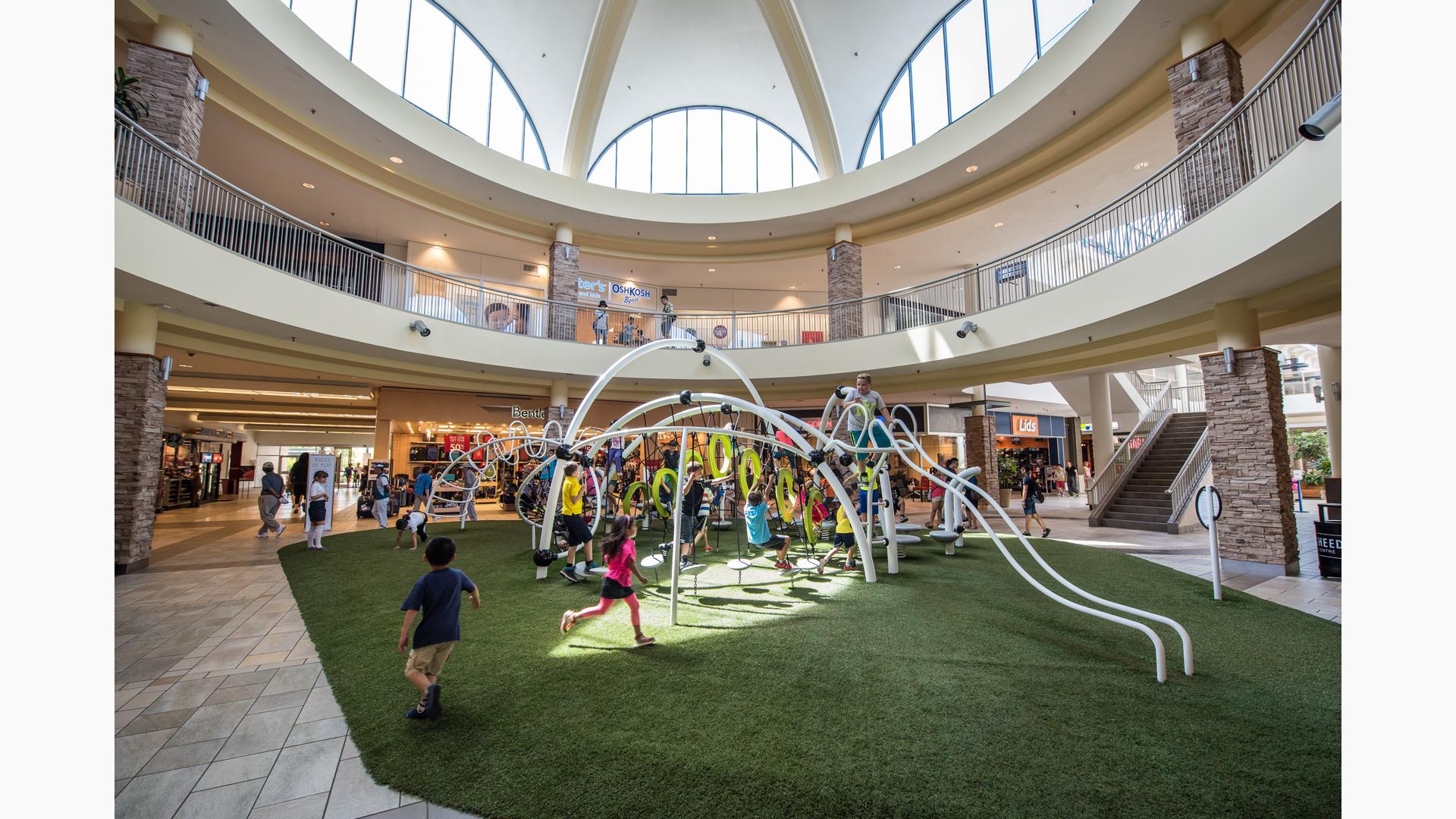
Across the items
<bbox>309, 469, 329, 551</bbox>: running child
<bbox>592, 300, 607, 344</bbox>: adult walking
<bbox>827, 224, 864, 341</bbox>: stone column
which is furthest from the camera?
<bbox>827, 224, 864, 341</bbox>: stone column

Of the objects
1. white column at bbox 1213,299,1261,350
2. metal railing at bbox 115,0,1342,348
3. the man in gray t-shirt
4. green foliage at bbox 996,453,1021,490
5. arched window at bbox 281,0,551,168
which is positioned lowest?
green foliage at bbox 996,453,1021,490

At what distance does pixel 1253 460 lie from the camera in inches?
357

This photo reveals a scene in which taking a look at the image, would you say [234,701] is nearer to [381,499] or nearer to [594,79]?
[381,499]

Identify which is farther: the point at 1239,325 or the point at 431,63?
the point at 431,63

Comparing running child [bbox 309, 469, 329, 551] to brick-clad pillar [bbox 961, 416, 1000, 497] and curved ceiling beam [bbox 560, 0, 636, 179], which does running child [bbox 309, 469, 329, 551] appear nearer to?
curved ceiling beam [bbox 560, 0, 636, 179]

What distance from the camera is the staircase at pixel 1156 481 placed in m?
14.7

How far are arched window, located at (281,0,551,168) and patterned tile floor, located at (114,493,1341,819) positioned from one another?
12350 mm

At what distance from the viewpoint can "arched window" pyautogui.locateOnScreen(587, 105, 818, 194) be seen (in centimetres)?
2205

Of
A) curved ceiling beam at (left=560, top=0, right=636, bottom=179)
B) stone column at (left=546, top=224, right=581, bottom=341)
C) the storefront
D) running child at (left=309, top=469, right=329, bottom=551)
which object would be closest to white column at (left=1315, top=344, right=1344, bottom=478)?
stone column at (left=546, top=224, right=581, bottom=341)

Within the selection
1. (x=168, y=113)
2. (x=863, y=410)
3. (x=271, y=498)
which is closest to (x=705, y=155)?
(x=168, y=113)

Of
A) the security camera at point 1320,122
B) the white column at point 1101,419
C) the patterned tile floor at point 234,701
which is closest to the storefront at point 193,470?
the patterned tile floor at point 234,701

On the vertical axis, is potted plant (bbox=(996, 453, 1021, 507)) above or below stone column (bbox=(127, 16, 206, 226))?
below

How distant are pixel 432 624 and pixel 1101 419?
20.6m

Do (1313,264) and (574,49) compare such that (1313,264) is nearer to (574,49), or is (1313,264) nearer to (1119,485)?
(1119,485)
